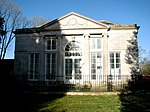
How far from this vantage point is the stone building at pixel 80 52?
20.7 m

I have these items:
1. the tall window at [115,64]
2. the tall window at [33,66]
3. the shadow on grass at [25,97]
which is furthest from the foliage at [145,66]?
the shadow on grass at [25,97]

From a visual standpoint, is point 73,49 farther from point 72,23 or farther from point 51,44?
point 72,23

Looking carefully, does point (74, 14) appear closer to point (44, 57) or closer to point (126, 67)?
point (44, 57)

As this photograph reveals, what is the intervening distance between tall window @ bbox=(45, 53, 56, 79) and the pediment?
296 cm

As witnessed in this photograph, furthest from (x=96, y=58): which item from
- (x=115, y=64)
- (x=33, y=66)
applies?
(x=33, y=66)

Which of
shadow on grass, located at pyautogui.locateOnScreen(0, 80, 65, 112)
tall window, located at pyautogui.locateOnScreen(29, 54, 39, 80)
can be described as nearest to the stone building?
tall window, located at pyautogui.locateOnScreen(29, 54, 39, 80)

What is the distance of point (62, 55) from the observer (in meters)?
21.5

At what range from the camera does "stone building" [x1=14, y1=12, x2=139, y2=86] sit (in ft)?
67.8

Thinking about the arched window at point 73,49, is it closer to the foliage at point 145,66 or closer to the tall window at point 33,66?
the tall window at point 33,66

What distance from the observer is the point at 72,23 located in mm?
21406

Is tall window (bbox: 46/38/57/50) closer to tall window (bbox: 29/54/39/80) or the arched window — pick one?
the arched window

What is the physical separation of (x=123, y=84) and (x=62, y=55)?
684 centimetres

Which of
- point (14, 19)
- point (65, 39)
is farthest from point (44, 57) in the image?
point (14, 19)

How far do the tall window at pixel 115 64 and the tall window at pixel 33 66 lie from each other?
7.76 metres
